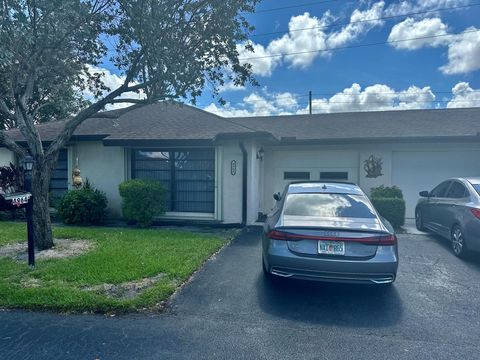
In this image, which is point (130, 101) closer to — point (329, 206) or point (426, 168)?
point (329, 206)

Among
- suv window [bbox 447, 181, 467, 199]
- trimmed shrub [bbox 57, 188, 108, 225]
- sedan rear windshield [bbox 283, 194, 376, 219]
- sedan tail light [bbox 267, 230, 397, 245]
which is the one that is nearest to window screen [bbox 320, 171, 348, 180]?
suv window [bbox 447, 181, 467, 199]

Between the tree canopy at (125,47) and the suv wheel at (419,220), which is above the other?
the tree canopy at (125,47)

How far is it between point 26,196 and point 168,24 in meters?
4.21

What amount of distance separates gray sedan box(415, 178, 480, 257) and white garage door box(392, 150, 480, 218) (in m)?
2.86

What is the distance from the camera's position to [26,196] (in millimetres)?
5523

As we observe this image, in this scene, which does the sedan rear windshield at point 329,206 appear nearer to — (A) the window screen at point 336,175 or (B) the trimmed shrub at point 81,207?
(A) the window screen at point 336,175

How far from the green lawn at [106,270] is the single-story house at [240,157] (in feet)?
7.22

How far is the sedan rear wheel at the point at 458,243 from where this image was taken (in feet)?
20.4

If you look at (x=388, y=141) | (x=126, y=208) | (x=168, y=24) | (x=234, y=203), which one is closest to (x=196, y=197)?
(x=234, y=203)

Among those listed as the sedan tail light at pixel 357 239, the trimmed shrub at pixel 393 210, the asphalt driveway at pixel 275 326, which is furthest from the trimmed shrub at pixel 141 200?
the trimmed shrub at pixel 393 210

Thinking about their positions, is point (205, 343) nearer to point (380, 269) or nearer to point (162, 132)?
point (380, 269)

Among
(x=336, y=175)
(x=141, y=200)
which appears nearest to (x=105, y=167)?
(x=141, y=200)

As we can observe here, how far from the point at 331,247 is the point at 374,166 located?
8.00m

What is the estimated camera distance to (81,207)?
953 cm
